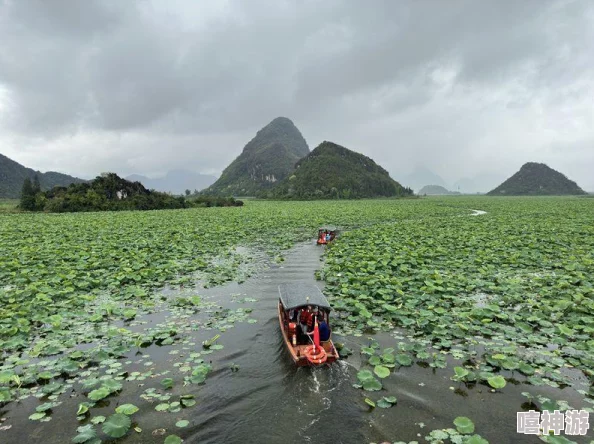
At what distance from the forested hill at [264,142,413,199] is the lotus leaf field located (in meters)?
102

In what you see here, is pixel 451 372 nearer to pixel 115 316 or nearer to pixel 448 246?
pixel 115 316

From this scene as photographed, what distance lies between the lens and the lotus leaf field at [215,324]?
6.03 metres

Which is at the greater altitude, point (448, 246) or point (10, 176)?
point (10, 176)

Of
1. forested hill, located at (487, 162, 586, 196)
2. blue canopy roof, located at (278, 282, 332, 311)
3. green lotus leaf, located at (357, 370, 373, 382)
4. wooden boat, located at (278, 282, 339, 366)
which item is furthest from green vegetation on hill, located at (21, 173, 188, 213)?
forested hill, located at (487, 162, 586, 196)

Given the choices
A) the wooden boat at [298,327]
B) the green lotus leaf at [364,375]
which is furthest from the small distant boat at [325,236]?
the green lotus leaf at [364,375]

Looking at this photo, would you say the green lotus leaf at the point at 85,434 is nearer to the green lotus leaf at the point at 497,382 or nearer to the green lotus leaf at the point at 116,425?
the green lotus leaf at the point at 116,425

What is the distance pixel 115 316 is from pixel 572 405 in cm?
1096

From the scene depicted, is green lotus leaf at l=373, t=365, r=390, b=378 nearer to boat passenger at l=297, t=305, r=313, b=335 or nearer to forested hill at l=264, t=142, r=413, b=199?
boat passenger at l=297, t=305, r=313, b=335

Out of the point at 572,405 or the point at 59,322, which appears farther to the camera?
the point at 59,322

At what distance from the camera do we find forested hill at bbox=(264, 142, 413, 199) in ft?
419

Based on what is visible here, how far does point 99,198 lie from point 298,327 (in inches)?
2359

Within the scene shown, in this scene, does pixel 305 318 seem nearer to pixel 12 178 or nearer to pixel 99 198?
pixel 99 198

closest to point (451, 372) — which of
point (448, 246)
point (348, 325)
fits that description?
point (348, 325)

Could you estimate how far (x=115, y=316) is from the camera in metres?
9.77
